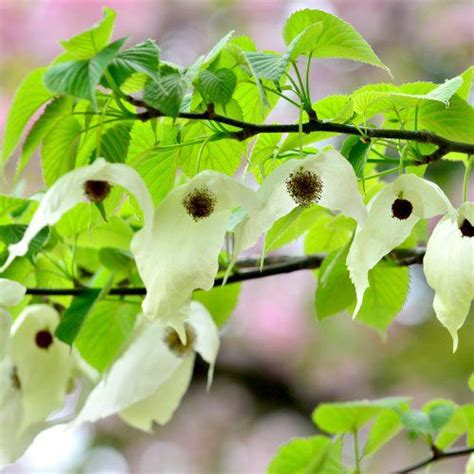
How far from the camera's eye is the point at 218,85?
0.41 m

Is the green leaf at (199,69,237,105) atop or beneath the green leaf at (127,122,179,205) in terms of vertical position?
atop

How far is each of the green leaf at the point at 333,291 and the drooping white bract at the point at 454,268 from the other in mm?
131

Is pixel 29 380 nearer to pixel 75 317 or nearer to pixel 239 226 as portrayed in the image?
pixel 75 317

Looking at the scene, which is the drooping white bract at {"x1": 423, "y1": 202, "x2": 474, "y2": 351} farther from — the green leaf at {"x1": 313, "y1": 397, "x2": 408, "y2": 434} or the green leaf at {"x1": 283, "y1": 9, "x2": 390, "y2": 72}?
the green leaf at {"x1": 313, "y1": 397, "x2": 408, "y2": 434}

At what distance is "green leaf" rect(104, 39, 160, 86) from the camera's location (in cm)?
39

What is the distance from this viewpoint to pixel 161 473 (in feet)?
8.00

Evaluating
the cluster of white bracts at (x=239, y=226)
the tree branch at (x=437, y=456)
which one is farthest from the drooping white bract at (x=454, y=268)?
the tree branch at (x=437, y=456)

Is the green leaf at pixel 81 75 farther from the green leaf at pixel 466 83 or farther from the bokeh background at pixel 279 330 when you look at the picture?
the bokeh background at pixel 279 330

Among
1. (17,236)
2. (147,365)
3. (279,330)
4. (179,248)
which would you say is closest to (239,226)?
(179,248)

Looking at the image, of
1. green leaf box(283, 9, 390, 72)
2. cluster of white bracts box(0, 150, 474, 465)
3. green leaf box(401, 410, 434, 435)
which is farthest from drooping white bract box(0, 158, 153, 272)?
green leaf box(401, 410, 434, 435)

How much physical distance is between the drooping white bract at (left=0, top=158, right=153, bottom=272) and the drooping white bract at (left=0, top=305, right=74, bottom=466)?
238mm

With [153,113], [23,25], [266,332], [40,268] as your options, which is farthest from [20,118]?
[23,25]

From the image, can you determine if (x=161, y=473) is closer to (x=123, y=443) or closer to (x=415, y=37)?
(x=123, y=443)

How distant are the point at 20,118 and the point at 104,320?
24 centimetres
